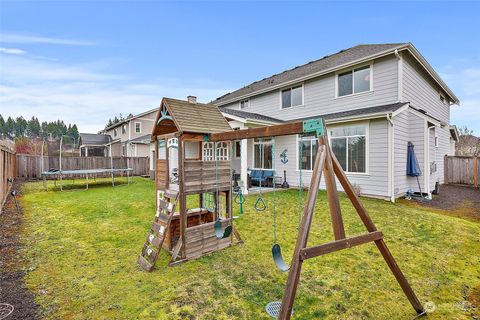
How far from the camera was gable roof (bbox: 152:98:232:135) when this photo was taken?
456cm

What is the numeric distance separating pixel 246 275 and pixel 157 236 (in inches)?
67.3

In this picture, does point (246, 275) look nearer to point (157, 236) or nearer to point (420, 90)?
point (157, 236)

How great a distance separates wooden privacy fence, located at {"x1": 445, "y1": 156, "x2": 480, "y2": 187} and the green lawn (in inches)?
339

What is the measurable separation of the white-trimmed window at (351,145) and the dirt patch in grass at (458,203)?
2382 millimetres

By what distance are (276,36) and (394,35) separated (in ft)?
19.9

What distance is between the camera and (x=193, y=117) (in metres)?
4.89

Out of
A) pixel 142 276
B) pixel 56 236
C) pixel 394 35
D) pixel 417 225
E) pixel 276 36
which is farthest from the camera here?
pixel 276 36

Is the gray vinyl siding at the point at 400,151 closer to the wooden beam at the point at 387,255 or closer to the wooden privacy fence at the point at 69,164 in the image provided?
the wooden beam at the point at 387,255

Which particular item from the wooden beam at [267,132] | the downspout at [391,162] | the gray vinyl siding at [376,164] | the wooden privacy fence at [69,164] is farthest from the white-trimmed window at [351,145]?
the wooden privacy fence at [69,164]

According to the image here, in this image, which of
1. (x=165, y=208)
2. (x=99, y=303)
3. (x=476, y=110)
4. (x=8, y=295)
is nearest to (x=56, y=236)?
(x=8, y=295)

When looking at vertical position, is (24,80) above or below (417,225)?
above

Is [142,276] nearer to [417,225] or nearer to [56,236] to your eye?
[56,236]

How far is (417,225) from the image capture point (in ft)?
19.6

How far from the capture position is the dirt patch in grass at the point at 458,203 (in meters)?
7.40
